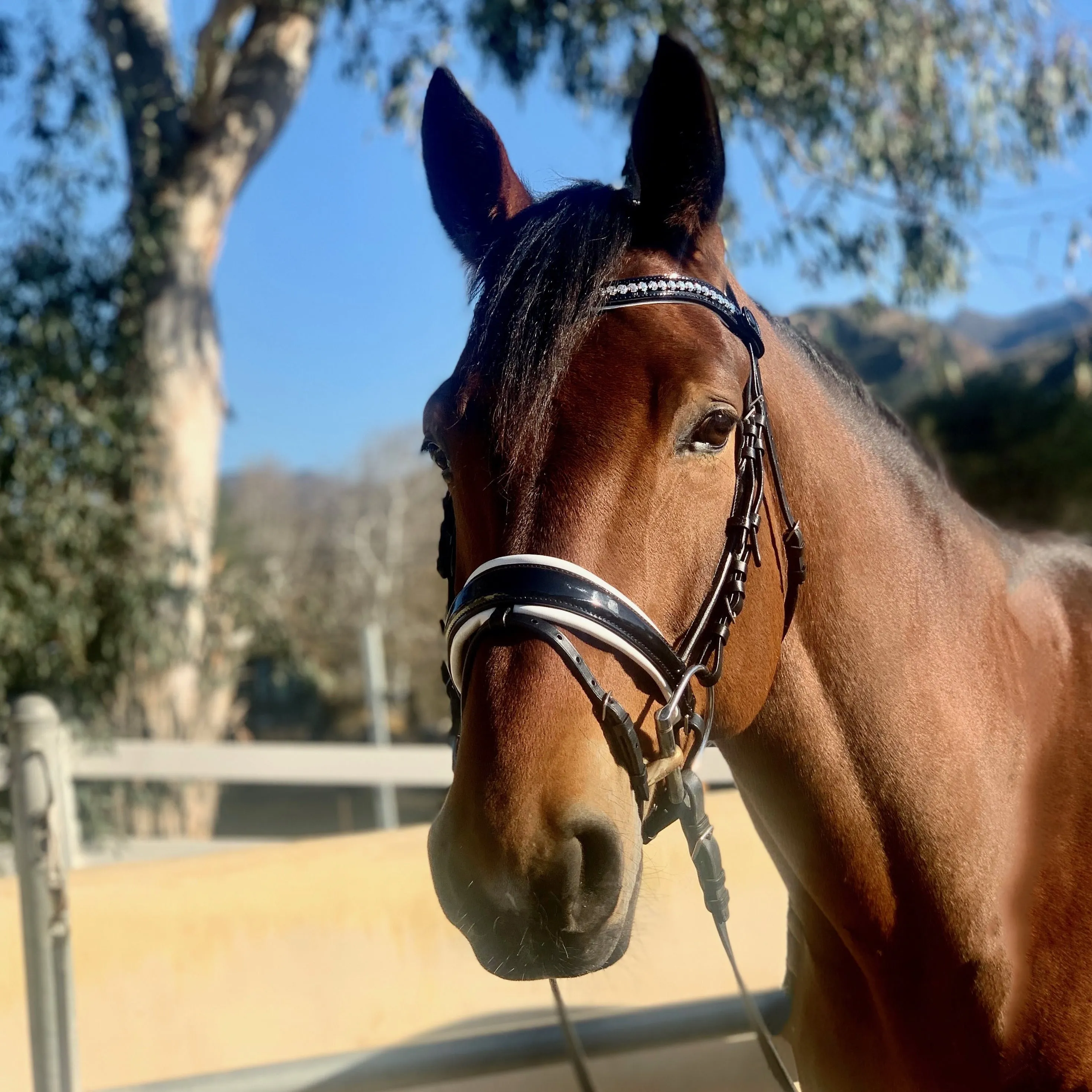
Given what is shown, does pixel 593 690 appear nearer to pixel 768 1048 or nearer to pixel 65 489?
pixel 768 1048

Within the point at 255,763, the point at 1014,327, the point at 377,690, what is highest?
the point at 255,763

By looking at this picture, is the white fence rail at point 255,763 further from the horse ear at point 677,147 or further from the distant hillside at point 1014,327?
the distant hillside at point 1014,327

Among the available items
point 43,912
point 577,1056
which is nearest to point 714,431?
point 577,1056

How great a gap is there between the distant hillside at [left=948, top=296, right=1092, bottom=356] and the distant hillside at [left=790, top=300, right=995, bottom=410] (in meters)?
2.01

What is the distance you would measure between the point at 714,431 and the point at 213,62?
689cm

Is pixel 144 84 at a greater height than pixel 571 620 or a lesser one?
greater

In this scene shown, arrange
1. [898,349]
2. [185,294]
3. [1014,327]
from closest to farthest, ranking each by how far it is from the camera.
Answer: [185,294]
[898,349]
[1014,327]

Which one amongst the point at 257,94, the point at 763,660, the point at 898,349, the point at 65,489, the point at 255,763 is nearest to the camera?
the point at 763,660

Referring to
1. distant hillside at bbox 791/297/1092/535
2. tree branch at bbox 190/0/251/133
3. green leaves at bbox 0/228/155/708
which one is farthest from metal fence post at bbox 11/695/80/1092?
distant hillside at bbox 791/297/1092/535

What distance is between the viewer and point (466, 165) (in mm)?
1642

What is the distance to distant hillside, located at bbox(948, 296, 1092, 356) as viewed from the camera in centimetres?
2559

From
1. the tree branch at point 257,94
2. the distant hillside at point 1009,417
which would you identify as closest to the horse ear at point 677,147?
the tree branch at point 257,94

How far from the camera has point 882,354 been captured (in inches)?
727

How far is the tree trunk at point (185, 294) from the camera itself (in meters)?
6.04
